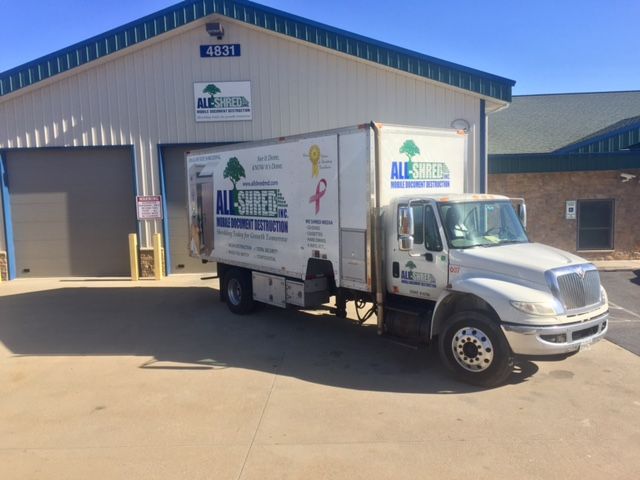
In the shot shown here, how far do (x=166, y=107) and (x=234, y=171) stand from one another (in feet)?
19.6

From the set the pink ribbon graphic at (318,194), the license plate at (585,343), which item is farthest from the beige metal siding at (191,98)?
the license plate at (585,343)

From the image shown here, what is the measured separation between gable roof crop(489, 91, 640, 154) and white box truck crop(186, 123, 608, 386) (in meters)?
11.2

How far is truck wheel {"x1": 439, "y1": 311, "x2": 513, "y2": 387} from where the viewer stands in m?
6.00

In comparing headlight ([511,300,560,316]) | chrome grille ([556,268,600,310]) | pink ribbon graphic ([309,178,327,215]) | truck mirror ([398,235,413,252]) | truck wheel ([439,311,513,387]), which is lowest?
truck wheel ([439,311,513,387])

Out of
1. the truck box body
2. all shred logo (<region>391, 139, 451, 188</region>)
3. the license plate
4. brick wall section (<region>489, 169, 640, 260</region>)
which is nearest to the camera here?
the license plate

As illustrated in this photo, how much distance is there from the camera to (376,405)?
5.67 meters

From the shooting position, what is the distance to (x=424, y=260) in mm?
6805

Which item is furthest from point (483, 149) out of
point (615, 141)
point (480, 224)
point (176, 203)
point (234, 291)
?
point (176, 203)

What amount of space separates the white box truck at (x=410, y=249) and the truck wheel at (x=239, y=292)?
4 centimetres

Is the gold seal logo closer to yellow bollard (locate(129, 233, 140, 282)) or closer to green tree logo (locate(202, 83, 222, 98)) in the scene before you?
green tree logo (locate(202, 83, 222, 98))

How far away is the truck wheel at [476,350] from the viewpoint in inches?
236

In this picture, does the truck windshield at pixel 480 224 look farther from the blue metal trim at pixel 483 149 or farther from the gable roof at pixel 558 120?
the gable roof at pixel 558 120

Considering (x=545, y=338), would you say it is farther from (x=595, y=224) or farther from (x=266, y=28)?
(x=595, y=224)

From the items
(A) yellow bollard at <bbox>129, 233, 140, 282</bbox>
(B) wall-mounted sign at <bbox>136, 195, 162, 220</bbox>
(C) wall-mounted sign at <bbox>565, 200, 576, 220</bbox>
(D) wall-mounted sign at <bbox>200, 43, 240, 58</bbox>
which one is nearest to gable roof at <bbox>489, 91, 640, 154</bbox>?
(C) wall-mounted sign at <bbox>565, 200, 576, 220</bbox>
